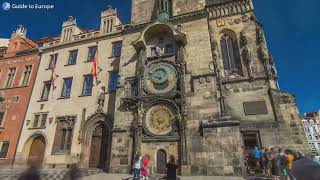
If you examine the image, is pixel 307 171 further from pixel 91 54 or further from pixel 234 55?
pixel 91 54

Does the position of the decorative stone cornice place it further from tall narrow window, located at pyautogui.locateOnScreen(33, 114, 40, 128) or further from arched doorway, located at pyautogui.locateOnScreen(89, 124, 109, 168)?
tall narrow window, located at pyautogui.locateOnScreen(33, 114, 40, 128)

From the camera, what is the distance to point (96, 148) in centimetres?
1812

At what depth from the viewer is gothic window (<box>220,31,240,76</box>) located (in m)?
17.7

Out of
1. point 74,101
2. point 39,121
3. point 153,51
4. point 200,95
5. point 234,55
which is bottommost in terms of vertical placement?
point 39,121

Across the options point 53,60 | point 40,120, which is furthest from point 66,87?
point 53,60

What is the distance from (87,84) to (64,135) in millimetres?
5155

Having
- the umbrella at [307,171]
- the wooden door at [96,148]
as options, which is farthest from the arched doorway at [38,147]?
the umbrella at [307,171]

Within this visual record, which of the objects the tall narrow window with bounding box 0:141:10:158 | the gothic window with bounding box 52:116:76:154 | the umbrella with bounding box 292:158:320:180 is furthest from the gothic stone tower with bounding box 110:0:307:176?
the tall narrow window with bounding box 0:141:10:158

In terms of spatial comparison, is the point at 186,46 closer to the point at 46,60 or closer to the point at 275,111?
the point at 275,111

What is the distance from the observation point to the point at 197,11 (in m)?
18.2

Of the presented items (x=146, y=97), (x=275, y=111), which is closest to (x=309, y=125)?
(x=275, y=111)

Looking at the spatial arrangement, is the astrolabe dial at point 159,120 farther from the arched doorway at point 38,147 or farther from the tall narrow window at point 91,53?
the arched doorway at point 38,147

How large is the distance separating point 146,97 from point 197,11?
8.69m

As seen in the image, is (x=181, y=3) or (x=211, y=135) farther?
(x=181, y=3)
